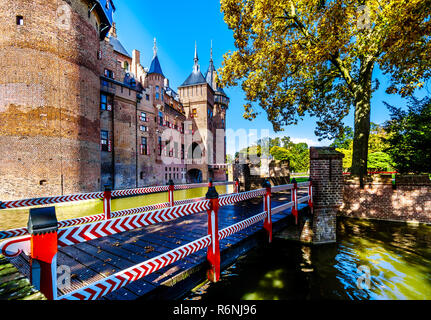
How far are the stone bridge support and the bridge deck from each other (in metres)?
2.96

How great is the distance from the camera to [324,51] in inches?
313

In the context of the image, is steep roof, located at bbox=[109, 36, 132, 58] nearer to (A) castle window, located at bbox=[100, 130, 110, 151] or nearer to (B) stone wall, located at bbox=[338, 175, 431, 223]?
(A) castle window, located at bbox=[100, 130, 110, 151]

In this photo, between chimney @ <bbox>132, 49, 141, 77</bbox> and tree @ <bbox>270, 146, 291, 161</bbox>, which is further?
tree @ <bbox>270, 146, 291, 161</bbox>

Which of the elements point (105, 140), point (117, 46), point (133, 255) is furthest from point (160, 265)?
point (117, 46)

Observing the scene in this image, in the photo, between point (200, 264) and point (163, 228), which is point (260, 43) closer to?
point (163, 228)

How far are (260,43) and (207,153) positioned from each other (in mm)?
30915

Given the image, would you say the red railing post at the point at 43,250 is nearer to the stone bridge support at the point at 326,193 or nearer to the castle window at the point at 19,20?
the stone bridge support at the point at 326,193

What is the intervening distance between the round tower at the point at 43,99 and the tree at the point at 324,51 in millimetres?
12970

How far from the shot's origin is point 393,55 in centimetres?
694

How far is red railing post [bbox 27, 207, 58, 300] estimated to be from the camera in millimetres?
1630

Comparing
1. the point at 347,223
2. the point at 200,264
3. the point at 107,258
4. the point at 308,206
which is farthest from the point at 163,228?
the point at 347,223

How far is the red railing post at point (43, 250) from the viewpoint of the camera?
1.63 metres

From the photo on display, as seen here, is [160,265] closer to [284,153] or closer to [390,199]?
[390,199]

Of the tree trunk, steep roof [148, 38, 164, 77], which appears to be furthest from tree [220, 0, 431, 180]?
steep roof [148, 38, 164, 77]
